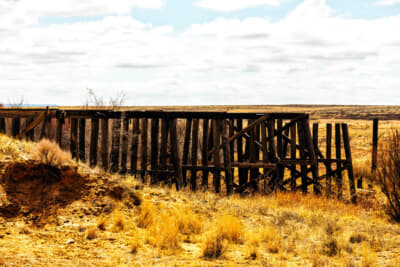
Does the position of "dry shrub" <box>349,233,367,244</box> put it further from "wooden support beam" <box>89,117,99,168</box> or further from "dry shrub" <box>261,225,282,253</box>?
"wooden support beam" <box>89,117,99,168</box>

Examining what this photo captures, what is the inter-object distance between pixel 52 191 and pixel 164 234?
247 cm

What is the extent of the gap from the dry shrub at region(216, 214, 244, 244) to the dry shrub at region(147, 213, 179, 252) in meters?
0.77

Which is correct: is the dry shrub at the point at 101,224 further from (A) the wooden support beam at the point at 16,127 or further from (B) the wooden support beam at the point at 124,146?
(A) the wooden support beam at the point at 16,127

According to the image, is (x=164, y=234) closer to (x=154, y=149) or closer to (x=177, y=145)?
(x=177, y=145)

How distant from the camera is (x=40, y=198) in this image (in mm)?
7316

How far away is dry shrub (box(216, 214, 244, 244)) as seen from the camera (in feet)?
22.1

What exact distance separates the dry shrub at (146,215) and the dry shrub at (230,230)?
1.28 metres

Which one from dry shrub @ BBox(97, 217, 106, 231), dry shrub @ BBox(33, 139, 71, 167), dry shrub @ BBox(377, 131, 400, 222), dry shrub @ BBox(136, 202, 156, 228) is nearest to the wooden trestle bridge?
dry shrub @ BBox(377, 131, 400, 222)

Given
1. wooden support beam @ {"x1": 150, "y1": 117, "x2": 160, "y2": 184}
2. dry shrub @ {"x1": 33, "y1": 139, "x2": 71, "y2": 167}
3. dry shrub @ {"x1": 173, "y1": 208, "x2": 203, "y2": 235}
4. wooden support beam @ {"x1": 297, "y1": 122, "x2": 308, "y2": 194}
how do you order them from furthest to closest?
1. wooden support beam @ {"x1": 297, "y1": 122, "x2": 308, "y2": 194}
2. wooden support beam @ {"x1": 150, "y1": 117, "x2": 160, "y2": 184}
3. dry shrub @ {"x1": 33, "y1": 139, "x2": 71, "y2": 167}
4. dry shrub @ {"x1": 173, "y1": 208, "x2": 203, "y2": 235}

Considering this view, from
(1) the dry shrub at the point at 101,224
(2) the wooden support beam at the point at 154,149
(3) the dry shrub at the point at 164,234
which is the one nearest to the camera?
(3) the dry shrub at the point at 164,234

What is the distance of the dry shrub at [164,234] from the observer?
20.8 ft

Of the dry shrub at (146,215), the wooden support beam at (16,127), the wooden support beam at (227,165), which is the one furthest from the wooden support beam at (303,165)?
the wooden support beam at (16,127)

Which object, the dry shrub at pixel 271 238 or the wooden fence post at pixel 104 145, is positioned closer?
the dry shrub at pixel 271 238

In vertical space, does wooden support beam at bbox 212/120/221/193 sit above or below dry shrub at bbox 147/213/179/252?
above
